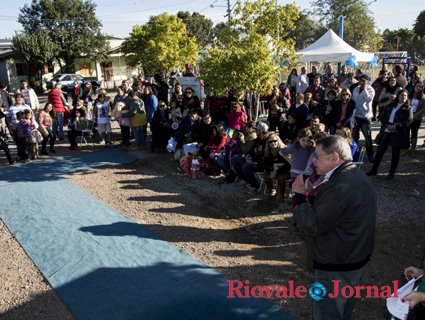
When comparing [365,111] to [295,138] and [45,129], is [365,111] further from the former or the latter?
[45,129]

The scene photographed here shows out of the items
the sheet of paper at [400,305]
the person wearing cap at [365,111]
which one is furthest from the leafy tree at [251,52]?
the sheet of paper at [400,305]

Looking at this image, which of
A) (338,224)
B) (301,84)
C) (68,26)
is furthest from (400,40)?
(338,224)

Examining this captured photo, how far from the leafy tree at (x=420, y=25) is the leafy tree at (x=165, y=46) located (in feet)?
138

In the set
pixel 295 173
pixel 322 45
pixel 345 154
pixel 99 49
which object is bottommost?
pixel 295 173

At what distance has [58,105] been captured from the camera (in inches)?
476

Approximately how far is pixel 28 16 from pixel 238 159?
38.4 meters

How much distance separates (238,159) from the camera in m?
7.52

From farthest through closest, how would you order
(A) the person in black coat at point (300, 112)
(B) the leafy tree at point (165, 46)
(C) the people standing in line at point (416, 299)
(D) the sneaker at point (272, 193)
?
(B) the leafy tree at point (165, 46), (A) the person in black coat at point (300, 112), (D) the sneaker at point (272, 193), (C) the people standing in line at point (416, 299)

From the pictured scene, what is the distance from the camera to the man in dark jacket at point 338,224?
8.66ft

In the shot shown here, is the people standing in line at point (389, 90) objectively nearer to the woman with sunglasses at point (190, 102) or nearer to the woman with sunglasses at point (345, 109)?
the woman with sunglasses at point (345, 109)

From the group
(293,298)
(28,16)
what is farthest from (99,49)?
(293,298)

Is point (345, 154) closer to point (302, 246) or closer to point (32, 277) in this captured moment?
point (302, 246)

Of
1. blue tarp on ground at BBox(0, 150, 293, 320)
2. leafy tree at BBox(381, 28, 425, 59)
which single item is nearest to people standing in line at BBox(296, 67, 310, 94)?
blue tarp on ground at BBox(0, 150, 293, 320)

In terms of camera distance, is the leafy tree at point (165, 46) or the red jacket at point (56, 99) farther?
the leafy tree at point (165, 46)
